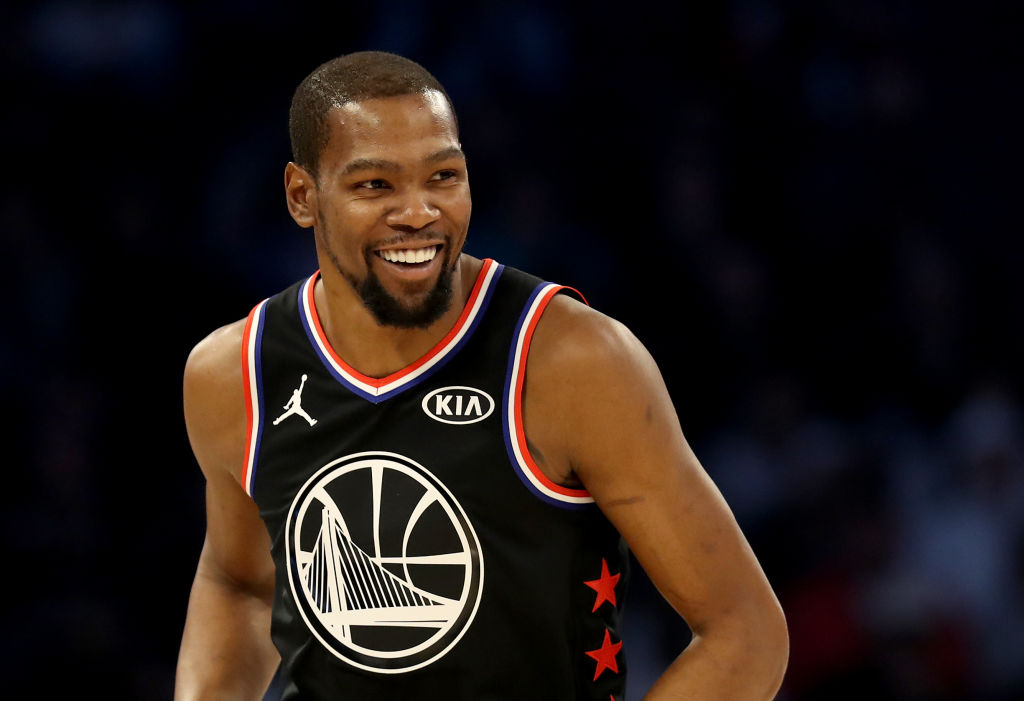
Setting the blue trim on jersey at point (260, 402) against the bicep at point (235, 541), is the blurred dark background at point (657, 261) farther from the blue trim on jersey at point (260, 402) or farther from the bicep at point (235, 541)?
the blue trim on jersey at point (260, 402)

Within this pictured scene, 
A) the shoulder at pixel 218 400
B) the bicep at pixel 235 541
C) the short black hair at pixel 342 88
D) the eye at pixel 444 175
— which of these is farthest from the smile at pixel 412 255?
the bicep at pixel 235 541

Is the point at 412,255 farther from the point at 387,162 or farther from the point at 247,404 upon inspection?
the point at 247,404

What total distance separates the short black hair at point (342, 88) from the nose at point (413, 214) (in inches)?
7.3

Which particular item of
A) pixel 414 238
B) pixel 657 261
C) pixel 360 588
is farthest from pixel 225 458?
pixel 657 261

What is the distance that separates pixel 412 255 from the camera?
232 cm

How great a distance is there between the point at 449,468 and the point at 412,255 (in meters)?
0.37

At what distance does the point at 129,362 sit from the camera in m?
5.36

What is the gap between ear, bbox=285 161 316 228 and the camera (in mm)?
2439

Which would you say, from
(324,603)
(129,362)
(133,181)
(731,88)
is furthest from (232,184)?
(324,603)

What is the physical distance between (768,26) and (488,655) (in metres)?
4.12

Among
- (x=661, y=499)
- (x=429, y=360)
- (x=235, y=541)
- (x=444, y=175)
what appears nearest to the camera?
(x=661, y=499)

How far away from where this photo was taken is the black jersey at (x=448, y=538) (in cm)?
235

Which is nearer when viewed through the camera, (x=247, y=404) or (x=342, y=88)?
(x=342, y=88)

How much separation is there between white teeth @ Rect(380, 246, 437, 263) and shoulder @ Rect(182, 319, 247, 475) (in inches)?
18.7
